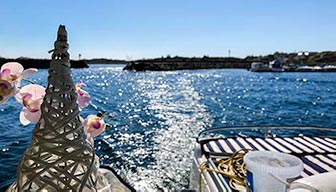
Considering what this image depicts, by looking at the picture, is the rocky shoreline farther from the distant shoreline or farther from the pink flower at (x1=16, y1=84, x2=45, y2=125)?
the pink flower at (x1=16, y1=84, x2=45, y2=125)

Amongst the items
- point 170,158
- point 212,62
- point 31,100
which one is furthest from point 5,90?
point 212,62

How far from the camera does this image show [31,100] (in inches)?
37.1

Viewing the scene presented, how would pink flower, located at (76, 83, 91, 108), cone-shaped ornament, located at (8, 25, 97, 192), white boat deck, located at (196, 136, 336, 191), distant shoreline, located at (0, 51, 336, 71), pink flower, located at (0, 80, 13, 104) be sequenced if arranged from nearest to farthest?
cone-shaped ornament, located at (8, 25, 97, 192), pink flower, located at (0, 80, 13, 104), pink flower, located at (76, 83, 91, 108), white boat deck, located at (196, 136, 336, 191), distant shoreline, located at (0, 51, 336, 71)

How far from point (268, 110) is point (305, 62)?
83.0 metres

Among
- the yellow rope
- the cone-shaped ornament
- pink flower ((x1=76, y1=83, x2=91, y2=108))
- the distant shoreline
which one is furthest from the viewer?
the distant shoreline

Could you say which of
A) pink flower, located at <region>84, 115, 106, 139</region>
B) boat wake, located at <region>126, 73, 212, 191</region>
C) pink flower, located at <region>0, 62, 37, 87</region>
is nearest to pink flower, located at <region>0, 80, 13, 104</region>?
pink flower, located at <region>0, 62, 37, 87</region>

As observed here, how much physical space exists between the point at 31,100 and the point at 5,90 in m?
0.08

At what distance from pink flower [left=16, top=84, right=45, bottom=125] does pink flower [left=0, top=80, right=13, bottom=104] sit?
45 mm

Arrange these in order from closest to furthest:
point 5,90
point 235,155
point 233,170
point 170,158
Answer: point 5,90 → point 233,170 → point 235,155 → point 170,158

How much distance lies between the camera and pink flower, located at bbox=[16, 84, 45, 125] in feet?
3.07

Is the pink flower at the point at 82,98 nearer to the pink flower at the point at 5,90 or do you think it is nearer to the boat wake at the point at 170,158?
the pink flower at the point at 5,90

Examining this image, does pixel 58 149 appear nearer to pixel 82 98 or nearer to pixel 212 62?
pixel 82 98

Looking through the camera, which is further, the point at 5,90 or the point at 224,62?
the point at 224,62

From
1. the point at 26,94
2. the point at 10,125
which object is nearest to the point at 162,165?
the point at 26,94
